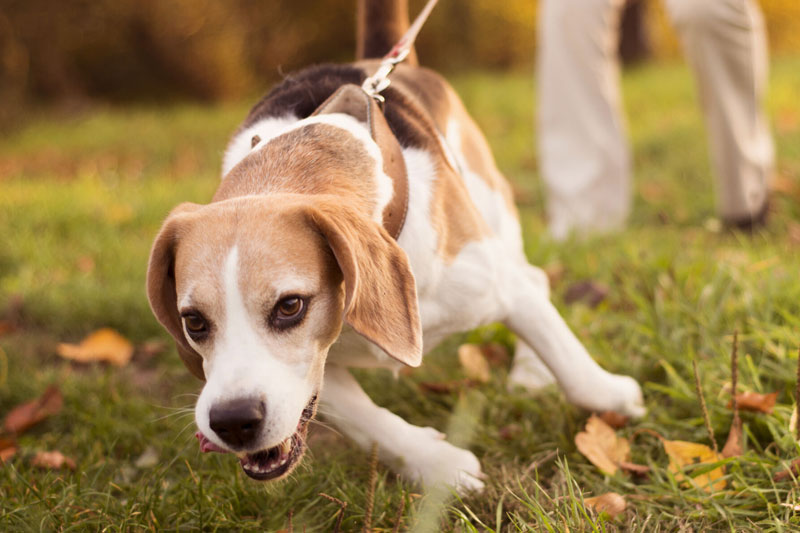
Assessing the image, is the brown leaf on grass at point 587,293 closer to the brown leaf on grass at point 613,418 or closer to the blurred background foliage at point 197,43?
the brown leaf on grass at point 613,418

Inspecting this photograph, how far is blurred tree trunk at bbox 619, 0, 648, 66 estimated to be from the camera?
10.6 m

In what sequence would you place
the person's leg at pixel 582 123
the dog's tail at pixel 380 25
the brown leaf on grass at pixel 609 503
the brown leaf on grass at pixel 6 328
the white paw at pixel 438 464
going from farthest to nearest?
1. the person's leg at pixel 582 123
2. the brown leaf on grass at pixel 6 328
3. the dog's tail at pixel 380 25
4. the white paw at pixel 438 464
5. the brown leaf on grass at pixel 609 503

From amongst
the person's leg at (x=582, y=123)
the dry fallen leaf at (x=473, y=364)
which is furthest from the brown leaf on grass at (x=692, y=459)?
the person's leg at (x=582, y=123)

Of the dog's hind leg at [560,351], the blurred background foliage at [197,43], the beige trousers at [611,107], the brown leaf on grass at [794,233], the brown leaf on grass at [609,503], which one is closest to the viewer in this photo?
the brown leaf on grass at [609,503]

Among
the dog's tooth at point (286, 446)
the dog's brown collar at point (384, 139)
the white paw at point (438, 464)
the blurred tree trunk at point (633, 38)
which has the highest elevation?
the dog's brown collar at point (384, 139)

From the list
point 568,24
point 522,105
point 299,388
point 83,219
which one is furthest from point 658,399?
point 522,105

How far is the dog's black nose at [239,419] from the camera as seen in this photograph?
1720 mm

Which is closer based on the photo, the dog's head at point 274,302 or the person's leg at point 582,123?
the dog's head at point 274,302

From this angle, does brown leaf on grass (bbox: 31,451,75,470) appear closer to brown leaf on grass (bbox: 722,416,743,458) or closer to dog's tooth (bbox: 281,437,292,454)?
dog's tooth (bbox: 281,437,292,454)

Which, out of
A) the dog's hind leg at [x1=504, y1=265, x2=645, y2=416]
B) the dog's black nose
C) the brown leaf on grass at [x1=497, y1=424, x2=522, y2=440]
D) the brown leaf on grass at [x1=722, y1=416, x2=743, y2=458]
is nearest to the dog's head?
the dog's black nose

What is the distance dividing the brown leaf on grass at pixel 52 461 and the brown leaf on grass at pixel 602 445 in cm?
158

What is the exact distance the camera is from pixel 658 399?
273 cm

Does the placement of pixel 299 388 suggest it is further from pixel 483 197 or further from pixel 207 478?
pixel 483 197

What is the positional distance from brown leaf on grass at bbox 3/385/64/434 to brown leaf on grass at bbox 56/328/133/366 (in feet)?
1.08
